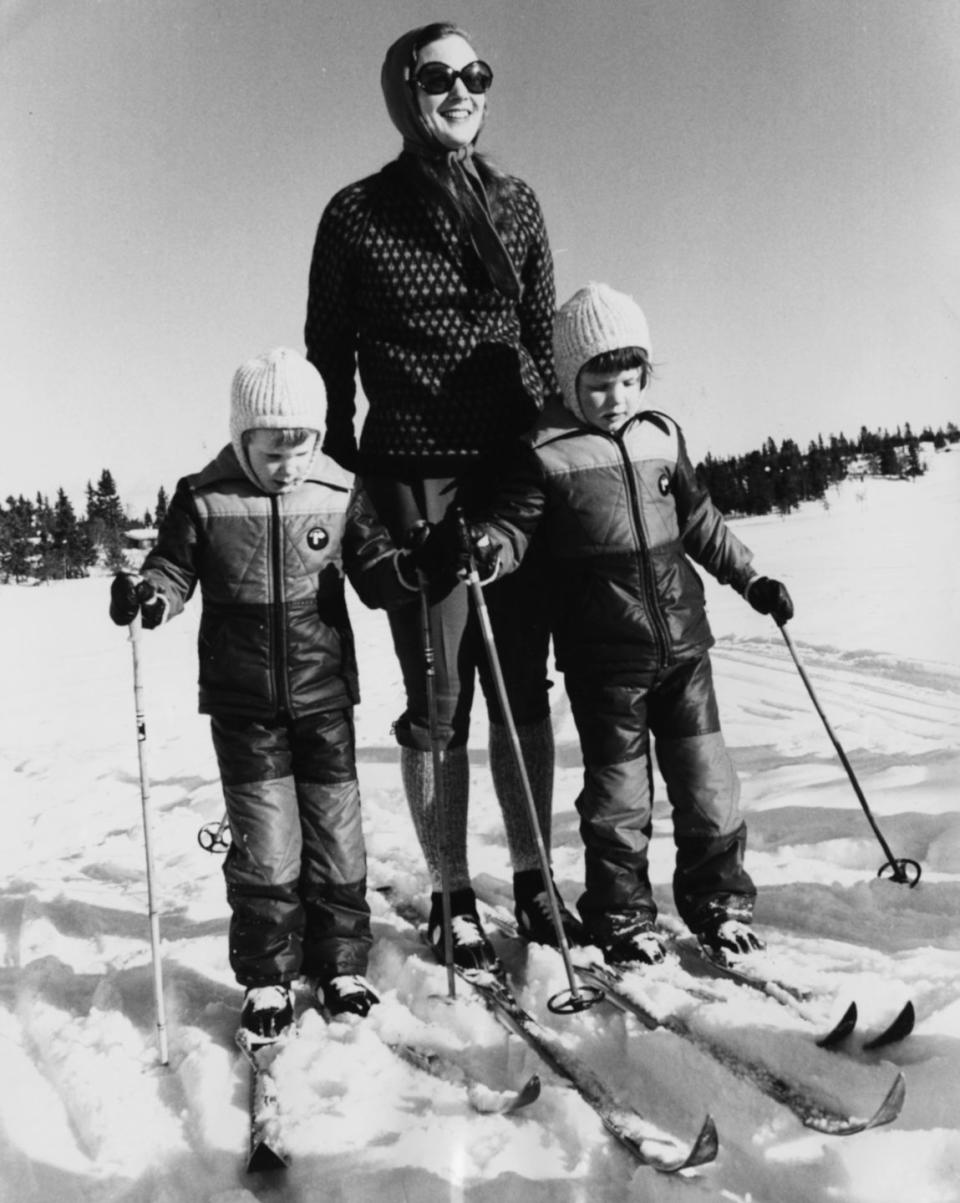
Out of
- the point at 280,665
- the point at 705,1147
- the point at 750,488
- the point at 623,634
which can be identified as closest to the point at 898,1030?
the point at 705,1147

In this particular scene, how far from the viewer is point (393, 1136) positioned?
2135 millimetres

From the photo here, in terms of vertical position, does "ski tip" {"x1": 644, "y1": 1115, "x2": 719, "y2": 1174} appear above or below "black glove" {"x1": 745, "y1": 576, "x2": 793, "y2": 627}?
below

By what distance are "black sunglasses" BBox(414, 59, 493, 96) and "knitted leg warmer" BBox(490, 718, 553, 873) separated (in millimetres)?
1988

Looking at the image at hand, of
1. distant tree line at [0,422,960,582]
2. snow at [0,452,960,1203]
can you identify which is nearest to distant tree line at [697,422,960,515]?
distant tree line at [0,422,960,582]

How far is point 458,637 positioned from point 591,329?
41.5 inches

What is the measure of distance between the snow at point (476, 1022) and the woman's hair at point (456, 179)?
2.35 meters

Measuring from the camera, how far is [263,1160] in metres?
2.04

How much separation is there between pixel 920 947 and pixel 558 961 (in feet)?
3.53

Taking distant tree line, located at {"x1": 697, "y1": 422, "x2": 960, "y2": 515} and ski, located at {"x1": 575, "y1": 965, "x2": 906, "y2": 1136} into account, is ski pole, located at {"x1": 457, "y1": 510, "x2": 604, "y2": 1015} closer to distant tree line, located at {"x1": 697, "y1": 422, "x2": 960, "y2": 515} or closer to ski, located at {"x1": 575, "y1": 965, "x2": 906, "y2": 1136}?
ski, located at {"x1": 575, "y1": 965, "x2": 906, "y2": 1136}

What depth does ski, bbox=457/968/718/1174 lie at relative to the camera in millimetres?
1868

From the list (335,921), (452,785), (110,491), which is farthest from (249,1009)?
(110,491)

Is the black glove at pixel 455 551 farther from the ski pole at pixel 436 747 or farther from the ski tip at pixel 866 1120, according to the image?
the ski tip at pixel 866 1120

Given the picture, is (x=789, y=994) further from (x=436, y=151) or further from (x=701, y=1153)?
(x=436, y=151)

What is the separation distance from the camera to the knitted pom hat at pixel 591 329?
293 centimetres
